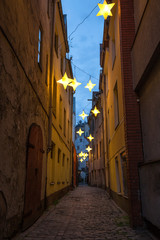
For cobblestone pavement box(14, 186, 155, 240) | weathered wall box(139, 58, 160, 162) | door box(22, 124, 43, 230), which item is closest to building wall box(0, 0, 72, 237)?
door box(22, 124, 43, 230)

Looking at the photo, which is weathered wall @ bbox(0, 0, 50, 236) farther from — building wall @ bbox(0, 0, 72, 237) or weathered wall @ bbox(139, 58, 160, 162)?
weathered wall @ bbox(139, 58, 160, 162)

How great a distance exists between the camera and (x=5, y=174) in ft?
13.7

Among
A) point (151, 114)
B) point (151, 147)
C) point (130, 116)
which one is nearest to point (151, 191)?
point (151, 147)

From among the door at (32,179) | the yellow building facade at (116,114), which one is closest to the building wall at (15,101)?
the door at (32,179)

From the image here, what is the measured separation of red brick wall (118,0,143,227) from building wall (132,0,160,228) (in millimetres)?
177

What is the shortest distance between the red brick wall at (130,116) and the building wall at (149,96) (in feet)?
0.58

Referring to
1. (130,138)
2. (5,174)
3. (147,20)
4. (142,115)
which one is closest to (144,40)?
(147,20)

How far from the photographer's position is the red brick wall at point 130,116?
578 centimetres

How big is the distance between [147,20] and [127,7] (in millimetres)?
2321

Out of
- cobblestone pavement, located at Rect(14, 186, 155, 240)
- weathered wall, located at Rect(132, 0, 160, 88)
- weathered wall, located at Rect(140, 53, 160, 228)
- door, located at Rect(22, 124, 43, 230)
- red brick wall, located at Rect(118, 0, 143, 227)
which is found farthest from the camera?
red brick wall, located at Rect(118, 0, 143, 227)

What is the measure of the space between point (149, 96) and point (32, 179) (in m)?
3.83

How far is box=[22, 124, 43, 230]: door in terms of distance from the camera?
563cm

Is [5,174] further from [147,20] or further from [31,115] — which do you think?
[147,20]

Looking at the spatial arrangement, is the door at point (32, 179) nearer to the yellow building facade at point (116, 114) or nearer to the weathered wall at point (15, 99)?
the weathered wall at point (15, 99)
